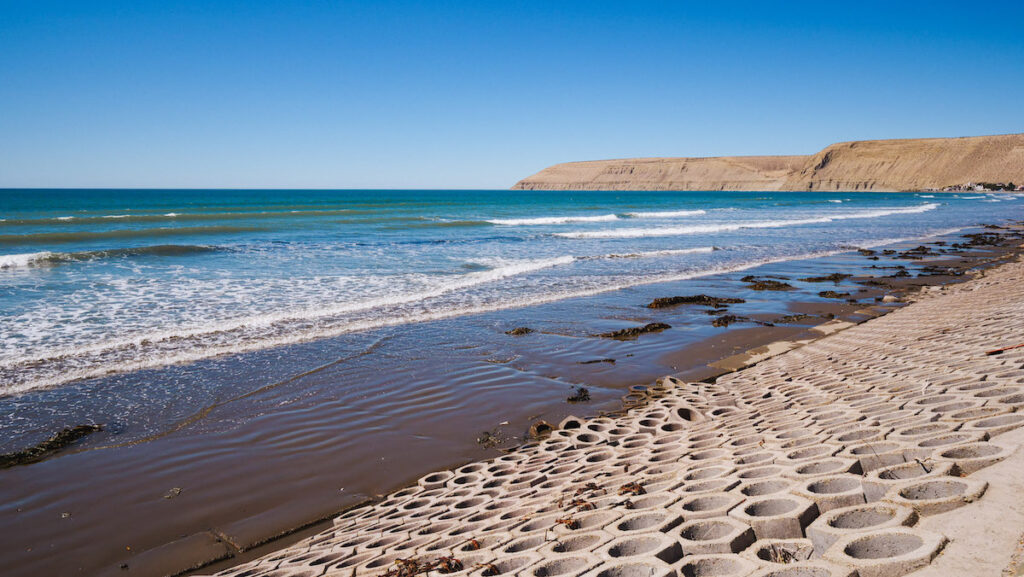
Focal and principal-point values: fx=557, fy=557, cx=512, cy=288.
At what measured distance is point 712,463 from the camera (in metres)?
3.72

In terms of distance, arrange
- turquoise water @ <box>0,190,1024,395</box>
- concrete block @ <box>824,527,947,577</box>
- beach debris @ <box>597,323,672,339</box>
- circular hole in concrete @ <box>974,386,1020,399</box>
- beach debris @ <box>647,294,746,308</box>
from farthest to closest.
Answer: beach debris @ <box>647,294,746,308</box>
beach debris @ <box>597,323,672,339</box>
turquoise water @ <box>0,190,1024,395</box>
circular hole in concrete @ <box>974,386,1020,399</box>
concrete block @ <box>824,527,947,577</box>

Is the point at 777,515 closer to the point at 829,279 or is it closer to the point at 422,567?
the point at 422,567

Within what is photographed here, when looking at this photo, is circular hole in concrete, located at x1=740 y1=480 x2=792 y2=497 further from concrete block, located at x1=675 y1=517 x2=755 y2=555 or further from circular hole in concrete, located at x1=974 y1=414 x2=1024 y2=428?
circular hole in concrete, located at x1=974 y1=414 x2=1024 y2=428

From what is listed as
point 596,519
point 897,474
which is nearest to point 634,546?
point 596,519

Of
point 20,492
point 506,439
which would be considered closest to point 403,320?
point 506,439

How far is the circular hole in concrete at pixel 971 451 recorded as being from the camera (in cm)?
279

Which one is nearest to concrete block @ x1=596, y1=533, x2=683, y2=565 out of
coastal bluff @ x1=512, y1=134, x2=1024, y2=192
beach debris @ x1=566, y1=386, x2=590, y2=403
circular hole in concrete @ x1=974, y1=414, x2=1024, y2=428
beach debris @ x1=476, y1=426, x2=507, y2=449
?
circular hole in concrete @ x1=974, y1=414, x2=1024, y2=428

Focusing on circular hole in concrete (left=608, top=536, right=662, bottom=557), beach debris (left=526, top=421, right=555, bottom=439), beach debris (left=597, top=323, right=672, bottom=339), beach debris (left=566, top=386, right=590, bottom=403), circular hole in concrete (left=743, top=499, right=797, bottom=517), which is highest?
circular hole in concrete (left=743, top=499, right=797, bottom=517)

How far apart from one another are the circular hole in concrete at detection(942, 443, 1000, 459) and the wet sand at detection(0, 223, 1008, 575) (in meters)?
3.54

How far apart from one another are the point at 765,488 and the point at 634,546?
883 mm

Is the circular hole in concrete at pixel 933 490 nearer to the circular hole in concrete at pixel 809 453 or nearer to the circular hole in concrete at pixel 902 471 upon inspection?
the circular hole in concrete at pixel 902 471

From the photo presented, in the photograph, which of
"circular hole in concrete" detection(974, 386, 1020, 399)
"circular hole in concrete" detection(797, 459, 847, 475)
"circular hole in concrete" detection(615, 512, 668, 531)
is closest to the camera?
"circular hole in concrete" detection(615, 512, 668, 531)

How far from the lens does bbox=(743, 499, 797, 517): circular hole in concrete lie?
8.70ft

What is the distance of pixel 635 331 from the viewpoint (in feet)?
32.1
